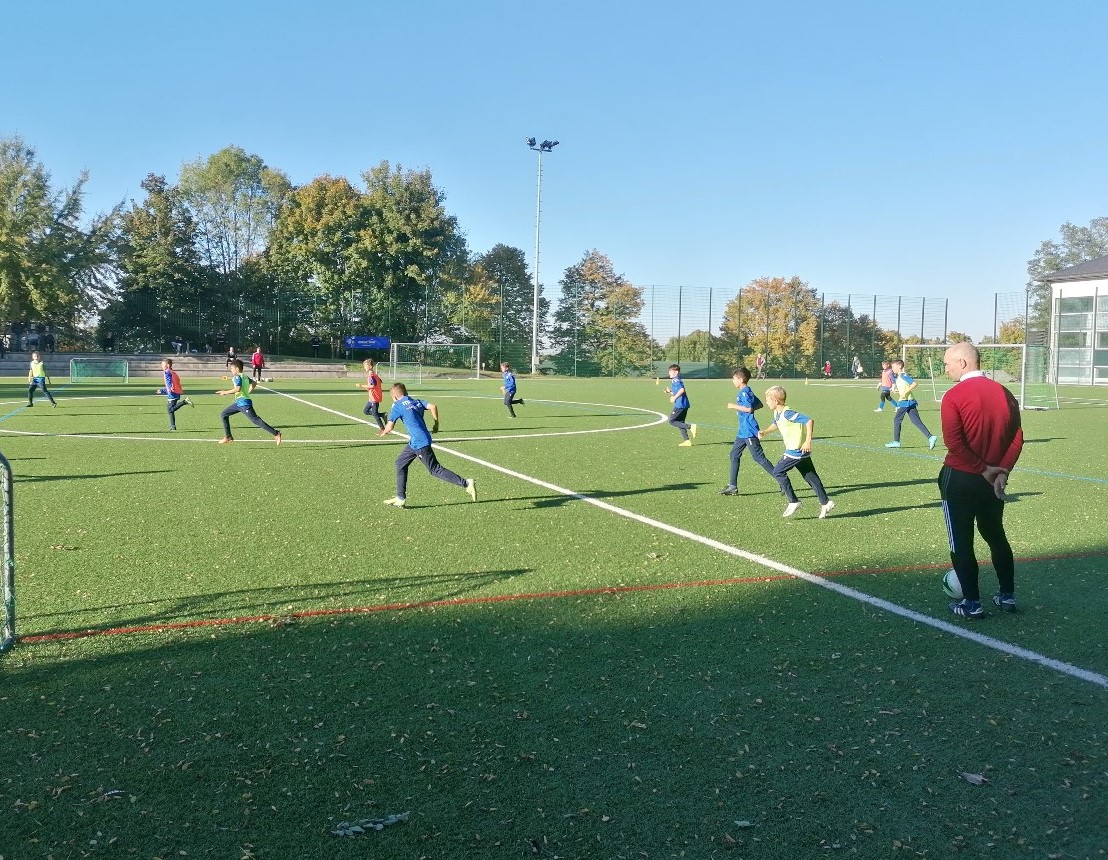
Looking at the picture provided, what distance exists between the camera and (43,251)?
57344 mm

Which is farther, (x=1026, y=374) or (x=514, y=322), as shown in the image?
(x=514, y=322)

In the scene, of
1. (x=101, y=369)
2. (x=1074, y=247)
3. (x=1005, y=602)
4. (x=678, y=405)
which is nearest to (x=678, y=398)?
(x=678, y=405)

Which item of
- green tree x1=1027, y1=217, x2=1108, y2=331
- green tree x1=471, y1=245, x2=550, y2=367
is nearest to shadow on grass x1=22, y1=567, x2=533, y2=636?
green tree x1=471, y1=245, x2=550, y2=367

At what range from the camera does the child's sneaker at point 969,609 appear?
6.54 metres

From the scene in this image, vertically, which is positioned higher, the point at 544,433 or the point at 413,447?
the point at 413,447

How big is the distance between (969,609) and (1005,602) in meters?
0.37

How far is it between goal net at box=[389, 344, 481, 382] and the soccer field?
146ft

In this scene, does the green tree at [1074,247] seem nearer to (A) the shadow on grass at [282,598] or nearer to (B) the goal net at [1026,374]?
(B) the goal net at [1026,374]

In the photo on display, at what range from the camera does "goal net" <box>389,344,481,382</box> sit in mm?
55422

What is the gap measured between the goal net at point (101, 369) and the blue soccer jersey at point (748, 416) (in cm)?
4300

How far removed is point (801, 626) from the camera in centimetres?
632

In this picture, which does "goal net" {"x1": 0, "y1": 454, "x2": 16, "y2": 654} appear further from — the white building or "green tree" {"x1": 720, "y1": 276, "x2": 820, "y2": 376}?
"green tree" {"x1": 720, "y1": 276, "x2": 820, "y2": 376}

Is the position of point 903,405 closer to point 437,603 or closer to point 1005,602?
point 1005,602

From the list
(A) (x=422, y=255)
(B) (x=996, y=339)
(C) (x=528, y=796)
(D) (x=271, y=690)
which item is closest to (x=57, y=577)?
(D) (x=271, y=690)
